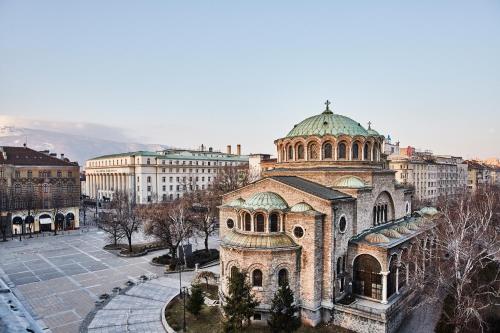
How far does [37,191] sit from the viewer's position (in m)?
53.2

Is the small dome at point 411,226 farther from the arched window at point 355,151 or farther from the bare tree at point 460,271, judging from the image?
the arched window at point 355,151

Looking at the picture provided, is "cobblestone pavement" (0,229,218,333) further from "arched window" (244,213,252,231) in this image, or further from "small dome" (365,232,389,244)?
"small dome" (365,232,389,244)

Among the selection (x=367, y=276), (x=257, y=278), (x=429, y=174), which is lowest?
(x=367, y=276)

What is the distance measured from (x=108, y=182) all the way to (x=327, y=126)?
2868 inches

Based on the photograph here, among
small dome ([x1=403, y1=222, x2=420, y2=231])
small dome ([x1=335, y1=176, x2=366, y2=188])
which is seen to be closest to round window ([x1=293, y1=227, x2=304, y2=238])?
small dome ([x1=335, y1=176, x2=366, y2=188])

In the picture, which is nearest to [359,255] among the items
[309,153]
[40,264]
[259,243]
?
[259,243]

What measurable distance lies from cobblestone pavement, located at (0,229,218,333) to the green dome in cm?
1701

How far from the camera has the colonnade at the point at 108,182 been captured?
257 ft

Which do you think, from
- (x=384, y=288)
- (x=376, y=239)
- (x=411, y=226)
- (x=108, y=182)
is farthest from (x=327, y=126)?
(x=108, y=182)

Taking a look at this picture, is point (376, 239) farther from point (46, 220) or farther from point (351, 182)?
point (46, 220)

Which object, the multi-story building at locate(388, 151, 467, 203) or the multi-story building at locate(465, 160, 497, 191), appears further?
the multi-story building at locate(465, 160, 497, 191)

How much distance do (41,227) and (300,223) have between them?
47.7 meters

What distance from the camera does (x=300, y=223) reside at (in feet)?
72.9

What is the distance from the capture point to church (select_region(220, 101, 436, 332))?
70.1ft
